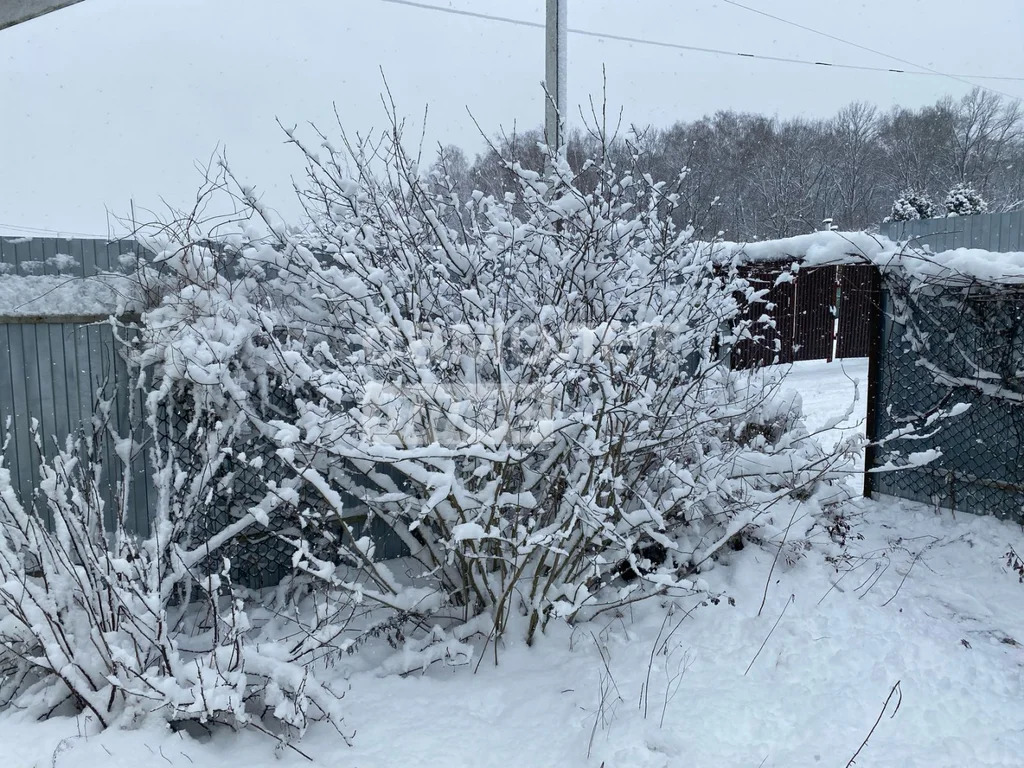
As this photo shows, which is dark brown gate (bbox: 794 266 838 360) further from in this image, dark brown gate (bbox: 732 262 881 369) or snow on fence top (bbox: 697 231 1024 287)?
snow on fence top (bbox: 697 231 1024 287)

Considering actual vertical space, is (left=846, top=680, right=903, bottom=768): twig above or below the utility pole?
below

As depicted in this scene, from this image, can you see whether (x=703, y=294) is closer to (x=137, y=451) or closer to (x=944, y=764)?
(x=944, y=764)

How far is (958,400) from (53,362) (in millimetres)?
4990

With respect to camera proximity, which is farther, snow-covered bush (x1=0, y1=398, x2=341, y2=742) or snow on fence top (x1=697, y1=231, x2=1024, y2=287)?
snow on fence top (x1=697, y1=231, x2=1024, y2=287)

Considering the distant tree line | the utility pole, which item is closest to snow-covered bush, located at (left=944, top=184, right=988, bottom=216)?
the distant tree line

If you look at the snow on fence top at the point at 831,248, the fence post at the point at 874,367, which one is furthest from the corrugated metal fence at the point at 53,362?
the fence post at the point at 874,367

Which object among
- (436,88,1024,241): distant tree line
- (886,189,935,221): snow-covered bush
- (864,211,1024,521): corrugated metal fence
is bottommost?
(864,211,1024,521): corrugated metal fence

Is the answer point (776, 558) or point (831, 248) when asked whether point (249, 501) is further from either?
point (831, 248)

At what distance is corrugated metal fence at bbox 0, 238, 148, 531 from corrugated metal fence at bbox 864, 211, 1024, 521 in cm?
415

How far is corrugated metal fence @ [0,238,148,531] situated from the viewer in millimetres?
3195

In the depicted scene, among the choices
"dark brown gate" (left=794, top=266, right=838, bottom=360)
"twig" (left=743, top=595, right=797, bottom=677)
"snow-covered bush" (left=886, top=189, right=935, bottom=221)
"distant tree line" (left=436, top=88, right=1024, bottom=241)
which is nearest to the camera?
"twig" (left=743, top=595, right=797, bottom=677)

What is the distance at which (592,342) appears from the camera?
271 cm

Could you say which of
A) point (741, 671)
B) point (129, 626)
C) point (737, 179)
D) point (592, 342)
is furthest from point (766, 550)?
point (737, 179)

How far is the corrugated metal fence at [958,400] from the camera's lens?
173 inches
